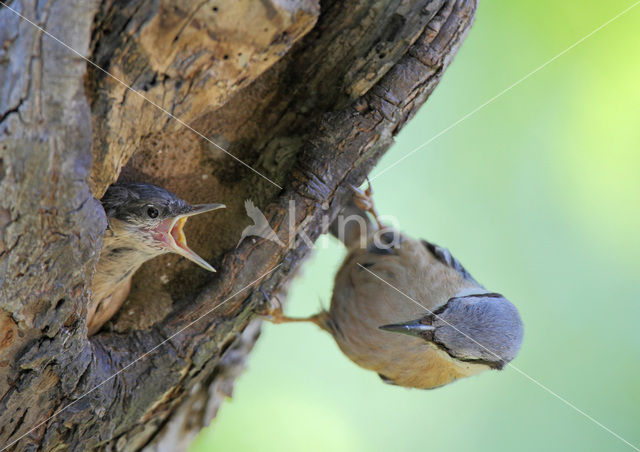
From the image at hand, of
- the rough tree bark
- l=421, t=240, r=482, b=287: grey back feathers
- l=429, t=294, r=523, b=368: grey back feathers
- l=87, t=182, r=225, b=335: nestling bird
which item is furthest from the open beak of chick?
l=421, t=240, r=482, b=287: grey back feathers

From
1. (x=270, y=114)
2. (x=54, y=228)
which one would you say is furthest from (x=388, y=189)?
(x=54, y=228)

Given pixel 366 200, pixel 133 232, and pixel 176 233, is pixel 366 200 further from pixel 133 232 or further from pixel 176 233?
pixel 133 232

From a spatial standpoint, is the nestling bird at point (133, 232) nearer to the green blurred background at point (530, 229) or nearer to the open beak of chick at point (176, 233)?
the open beak of chick at point (176, 233)

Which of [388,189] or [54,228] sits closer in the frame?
[54,228]

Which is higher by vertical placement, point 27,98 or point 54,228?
point 27,98

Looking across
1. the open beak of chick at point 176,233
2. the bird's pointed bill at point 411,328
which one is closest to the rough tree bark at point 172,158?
the open beak of chick at point 176,233

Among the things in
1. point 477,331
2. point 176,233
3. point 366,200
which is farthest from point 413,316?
point 176,233

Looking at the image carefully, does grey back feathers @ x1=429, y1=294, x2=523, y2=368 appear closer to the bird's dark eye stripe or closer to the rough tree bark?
the rough tree bark

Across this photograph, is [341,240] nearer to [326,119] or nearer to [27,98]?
[326,119]
